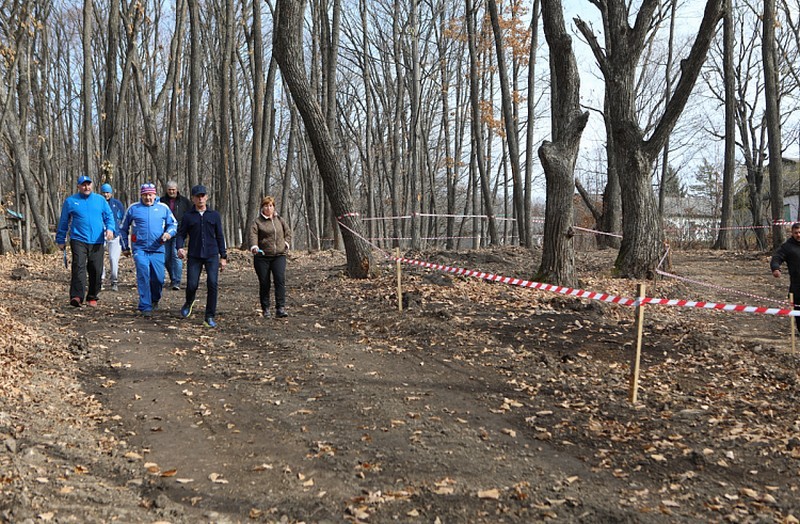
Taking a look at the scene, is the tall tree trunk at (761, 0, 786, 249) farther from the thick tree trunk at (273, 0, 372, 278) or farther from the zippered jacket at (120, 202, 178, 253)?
the zippered jacket at (120, 202, 178, 253)

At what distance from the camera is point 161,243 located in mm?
9547

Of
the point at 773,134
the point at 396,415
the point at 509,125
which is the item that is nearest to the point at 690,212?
the point at 773,134

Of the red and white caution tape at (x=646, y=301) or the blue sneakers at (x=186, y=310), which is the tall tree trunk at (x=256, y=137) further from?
the red and white caution tape at (x=646, y=301)

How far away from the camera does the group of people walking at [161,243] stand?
9062mm

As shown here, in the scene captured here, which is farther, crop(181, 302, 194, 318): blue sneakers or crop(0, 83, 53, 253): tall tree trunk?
crop(0, 83, 53, 253): tall tree trunk

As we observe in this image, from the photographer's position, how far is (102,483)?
13.4ft

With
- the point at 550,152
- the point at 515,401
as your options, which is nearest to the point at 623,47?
the point at 550,152

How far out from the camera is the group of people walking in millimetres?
9062

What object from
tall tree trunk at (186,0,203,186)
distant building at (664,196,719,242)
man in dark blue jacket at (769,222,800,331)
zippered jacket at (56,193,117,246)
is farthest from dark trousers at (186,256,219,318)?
distant building at (664,196,719,242)

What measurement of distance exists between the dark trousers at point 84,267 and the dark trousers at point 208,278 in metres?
1.76

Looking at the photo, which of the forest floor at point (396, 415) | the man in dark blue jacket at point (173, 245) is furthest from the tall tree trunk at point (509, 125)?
the forest floor at point (396, 415)

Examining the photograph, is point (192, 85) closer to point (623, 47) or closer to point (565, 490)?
point (623, 47)

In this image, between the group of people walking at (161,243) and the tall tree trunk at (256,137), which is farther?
the tall tree trunk at (256,137)

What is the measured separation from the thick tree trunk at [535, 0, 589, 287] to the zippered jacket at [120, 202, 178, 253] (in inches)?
230
